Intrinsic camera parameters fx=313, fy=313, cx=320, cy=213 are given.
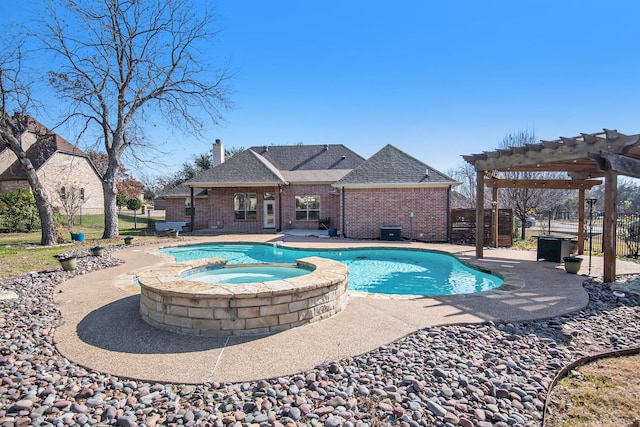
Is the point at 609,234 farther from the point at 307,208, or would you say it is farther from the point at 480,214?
the point at 307,208

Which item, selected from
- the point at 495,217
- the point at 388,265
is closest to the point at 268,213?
the point at 388,265

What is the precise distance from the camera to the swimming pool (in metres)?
7.86

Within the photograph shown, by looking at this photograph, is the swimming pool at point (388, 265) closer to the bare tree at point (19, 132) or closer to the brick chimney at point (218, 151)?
the bare tree at point (19, 132)

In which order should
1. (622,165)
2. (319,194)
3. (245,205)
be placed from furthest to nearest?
(245,205) → (319,194) → (622,165)

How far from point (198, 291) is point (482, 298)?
5.00 m

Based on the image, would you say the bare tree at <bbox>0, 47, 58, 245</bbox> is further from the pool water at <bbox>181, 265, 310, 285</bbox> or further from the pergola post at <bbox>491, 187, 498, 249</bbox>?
the pergola post at <bbox>491, 187, 498, 249</bbox>

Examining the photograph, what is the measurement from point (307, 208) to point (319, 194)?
1202mm

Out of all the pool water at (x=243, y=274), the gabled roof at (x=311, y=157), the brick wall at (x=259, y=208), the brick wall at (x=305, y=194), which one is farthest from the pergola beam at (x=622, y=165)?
the gabled roof at (x=311, y=157)

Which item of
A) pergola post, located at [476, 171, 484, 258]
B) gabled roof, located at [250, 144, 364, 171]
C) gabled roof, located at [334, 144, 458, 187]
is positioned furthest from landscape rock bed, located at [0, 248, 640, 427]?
gabled roof, located at [250, 144, 364, 171]

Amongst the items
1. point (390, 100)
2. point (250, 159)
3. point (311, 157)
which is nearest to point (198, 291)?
point (390, 100)

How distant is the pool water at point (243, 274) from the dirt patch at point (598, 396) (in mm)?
4558

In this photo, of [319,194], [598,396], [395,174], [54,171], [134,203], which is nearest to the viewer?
[598,396]

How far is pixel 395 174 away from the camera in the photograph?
1606 centimetres

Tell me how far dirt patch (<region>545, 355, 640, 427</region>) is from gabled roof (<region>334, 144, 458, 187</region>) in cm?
1228
